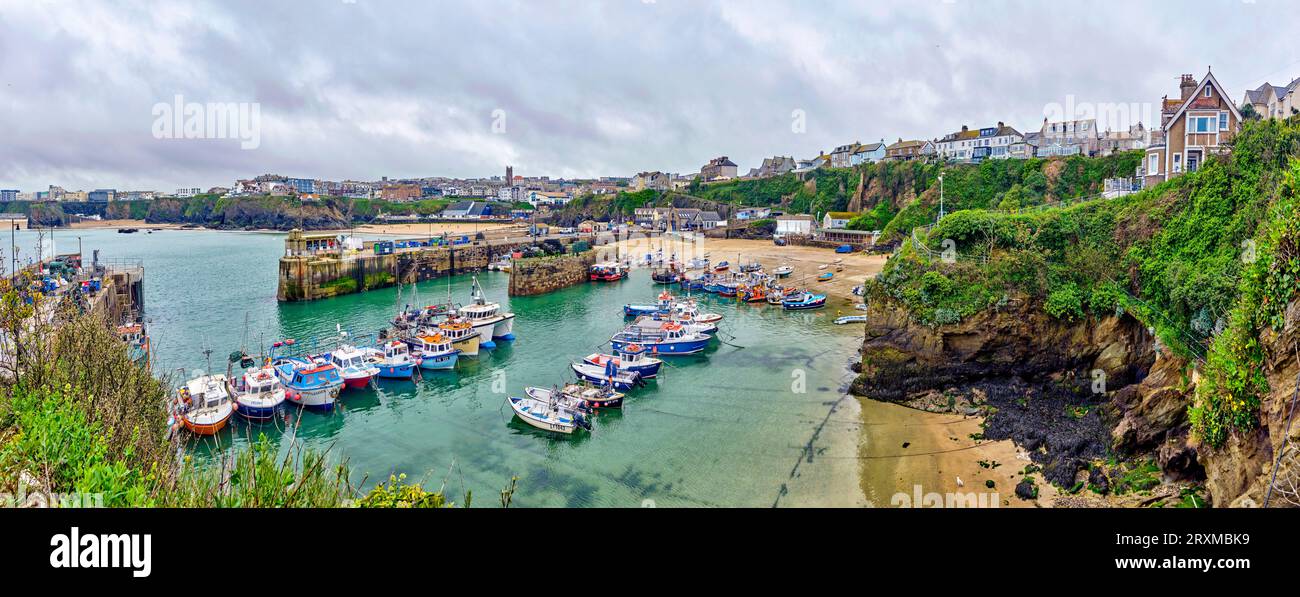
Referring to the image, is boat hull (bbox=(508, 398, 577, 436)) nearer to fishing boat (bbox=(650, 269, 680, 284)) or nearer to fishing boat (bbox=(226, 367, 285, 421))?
fishing boat (bbox=(226, 367, 285, 421))

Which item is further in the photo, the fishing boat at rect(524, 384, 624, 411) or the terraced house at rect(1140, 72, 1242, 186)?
the terraced house at rect(1140, 72, 1242, 186)

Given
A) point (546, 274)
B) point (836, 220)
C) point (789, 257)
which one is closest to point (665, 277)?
point (546, 274)

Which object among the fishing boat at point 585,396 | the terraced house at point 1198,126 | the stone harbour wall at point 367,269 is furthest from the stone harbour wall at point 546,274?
the terraced house at point 1198,126

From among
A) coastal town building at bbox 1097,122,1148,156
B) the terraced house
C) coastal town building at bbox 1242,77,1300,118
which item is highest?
coastal town building at bbox 1097,122,1148,156

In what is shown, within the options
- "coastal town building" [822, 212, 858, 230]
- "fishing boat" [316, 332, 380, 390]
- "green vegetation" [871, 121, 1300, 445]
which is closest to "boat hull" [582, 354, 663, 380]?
"fishing boat" [316, 332, 380, 390]

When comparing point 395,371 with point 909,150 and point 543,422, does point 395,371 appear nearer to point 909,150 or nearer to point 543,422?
point 543,422

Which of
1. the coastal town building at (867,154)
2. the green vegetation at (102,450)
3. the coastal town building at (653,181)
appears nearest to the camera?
the green vegetation at (102,450)

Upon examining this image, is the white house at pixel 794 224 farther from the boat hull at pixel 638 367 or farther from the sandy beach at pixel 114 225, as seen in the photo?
the sandy beach at pixel 114 225
